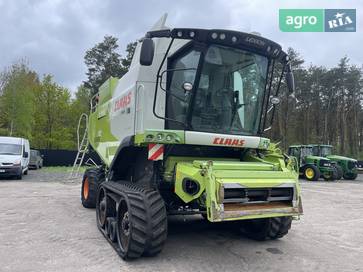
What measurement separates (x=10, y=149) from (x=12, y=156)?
68 cm

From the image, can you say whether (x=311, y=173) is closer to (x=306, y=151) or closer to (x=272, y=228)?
(x=306, y=151)

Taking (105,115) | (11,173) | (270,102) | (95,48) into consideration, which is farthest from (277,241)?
(95,48)

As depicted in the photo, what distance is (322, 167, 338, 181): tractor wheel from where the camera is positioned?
22.5 meters

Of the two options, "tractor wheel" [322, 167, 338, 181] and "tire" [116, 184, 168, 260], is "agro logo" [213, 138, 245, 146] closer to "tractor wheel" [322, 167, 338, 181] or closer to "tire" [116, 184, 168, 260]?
"tire" [116, 184, 168, 260]

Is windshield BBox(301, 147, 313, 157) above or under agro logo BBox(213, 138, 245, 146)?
under

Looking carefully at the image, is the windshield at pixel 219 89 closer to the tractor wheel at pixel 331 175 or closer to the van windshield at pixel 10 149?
the van windshield at pixel 10 149

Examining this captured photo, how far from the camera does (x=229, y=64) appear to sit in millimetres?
5523

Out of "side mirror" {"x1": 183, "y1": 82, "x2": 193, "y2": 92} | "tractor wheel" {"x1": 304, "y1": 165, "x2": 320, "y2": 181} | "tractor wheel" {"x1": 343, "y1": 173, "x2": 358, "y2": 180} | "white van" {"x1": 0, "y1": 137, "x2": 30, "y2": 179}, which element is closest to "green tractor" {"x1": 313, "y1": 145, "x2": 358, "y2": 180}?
"tractor wheel" {"x1": 343, "y1": 173, "x2": 358, "y2": 180}

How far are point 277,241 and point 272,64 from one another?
2.86 metres

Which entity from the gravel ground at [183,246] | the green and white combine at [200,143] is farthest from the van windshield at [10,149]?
the green and white combine at [200,143]

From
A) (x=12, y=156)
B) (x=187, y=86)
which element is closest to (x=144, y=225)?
(x=187, y=86)

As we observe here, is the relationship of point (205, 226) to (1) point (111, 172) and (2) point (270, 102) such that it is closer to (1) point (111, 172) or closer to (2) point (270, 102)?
(1) point (111, 172)

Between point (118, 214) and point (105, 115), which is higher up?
point (105, 115)

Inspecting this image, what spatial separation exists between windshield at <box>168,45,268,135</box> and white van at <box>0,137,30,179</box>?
13.9m
